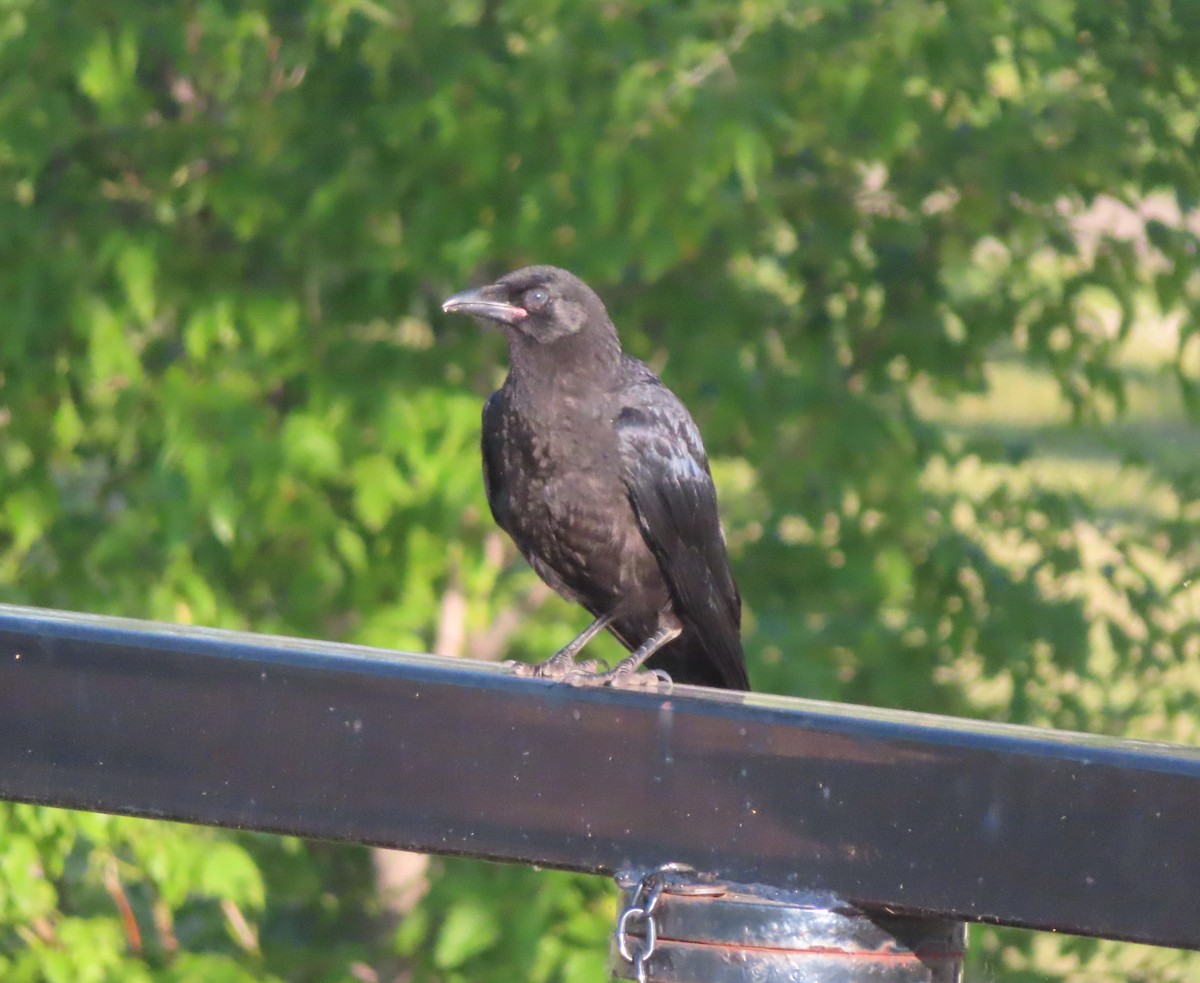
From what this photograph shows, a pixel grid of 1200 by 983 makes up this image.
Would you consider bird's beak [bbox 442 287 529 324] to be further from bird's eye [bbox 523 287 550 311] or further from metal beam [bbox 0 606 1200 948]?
metal beam [bbox 0 606 1200 948]

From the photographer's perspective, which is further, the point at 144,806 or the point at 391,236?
the point at 391,236

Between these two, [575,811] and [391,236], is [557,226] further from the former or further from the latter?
[575,811]

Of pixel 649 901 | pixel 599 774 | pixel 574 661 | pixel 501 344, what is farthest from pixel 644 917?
pixel 501 344

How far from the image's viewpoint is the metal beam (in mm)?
1547

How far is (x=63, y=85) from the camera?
4309 mm

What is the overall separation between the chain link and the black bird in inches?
70.3

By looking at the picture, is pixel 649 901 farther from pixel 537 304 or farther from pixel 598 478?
pixel 537 304

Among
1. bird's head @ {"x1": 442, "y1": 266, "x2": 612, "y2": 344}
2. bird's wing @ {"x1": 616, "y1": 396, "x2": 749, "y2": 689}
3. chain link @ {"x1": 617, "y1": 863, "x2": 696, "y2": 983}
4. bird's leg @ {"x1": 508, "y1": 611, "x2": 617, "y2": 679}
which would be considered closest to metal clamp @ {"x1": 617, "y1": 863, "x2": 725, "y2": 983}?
chain link @ {"x1": 617, "y1": 863, "x2": 696, "y2": 983}

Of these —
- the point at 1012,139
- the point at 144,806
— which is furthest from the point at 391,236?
the point at 144,806

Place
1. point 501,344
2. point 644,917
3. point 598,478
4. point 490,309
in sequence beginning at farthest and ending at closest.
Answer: point 501,344, point 490,309, point 598,478, point 644,917

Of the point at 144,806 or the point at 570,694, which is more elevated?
the point at 570,694

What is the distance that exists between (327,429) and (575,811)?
260 centimetres

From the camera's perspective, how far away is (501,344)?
4.56 meters

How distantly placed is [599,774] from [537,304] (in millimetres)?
2147
